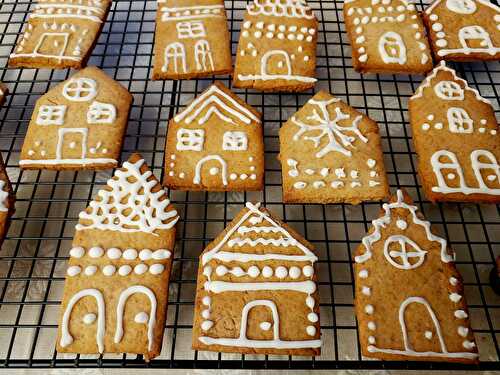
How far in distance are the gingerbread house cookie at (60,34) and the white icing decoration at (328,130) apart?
0.91 metres

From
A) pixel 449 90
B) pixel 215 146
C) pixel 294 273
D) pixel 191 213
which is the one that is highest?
pixel 449 90

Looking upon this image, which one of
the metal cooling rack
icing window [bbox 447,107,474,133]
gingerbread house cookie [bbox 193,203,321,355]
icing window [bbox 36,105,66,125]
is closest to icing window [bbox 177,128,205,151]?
the metal cooling rack

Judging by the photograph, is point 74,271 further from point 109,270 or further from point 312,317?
point 312,317

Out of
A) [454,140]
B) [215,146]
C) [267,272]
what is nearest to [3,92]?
[215,146]

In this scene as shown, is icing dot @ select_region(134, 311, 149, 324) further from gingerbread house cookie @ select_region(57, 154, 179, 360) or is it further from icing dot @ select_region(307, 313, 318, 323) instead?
icing dot @ select_region(307, 313, 318, 323)

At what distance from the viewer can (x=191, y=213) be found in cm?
159

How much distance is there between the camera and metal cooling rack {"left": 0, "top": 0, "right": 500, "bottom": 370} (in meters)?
1.37

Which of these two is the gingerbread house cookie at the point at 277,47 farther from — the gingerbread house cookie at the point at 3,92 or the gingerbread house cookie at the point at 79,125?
the gingerbread house cookie at the point at 3,92

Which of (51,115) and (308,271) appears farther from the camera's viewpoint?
(51,115)

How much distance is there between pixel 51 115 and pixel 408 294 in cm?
134

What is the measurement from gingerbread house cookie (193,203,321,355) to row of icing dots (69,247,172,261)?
0.13m

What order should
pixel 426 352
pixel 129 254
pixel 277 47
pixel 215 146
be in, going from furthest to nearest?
pixel 277 47
pixel 215 146
pixel 129 254
pixel 426 352

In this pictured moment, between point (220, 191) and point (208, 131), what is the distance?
8.7 inches

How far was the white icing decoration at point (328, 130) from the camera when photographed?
1.52 metres
